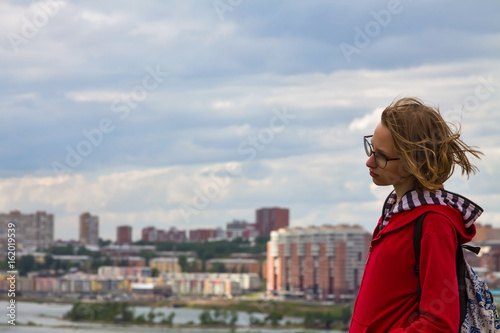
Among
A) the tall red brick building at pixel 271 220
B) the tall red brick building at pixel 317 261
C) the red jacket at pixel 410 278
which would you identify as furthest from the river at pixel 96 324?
the red jacket at pixel 410 278

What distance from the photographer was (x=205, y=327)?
35219 millimetres

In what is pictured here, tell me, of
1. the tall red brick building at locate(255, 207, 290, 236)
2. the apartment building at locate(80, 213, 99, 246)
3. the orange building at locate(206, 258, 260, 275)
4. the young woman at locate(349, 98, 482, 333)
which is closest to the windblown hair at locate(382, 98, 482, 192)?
the young woman at locate(349, 98, 482, 333)

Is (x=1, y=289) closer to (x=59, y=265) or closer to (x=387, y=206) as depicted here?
(x=59, y=265)

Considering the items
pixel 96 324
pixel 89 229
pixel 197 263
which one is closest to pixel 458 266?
pixel 96 324

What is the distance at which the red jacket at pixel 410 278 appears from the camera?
74 cm

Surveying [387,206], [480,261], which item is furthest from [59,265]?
[387,206]

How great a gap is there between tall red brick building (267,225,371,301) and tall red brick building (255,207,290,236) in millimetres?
7167

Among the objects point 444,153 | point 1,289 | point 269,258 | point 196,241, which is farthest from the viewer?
point 196,241

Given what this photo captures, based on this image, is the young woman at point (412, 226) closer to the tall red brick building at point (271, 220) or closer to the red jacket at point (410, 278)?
the red jacket at point (410, 278)

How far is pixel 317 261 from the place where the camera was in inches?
1473

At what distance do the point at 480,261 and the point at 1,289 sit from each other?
2274cm

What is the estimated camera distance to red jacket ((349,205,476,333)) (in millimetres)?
741

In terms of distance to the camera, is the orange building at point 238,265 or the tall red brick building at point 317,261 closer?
the tall red brick building at point 317,261

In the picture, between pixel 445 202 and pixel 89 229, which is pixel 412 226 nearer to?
pixel 445 202
